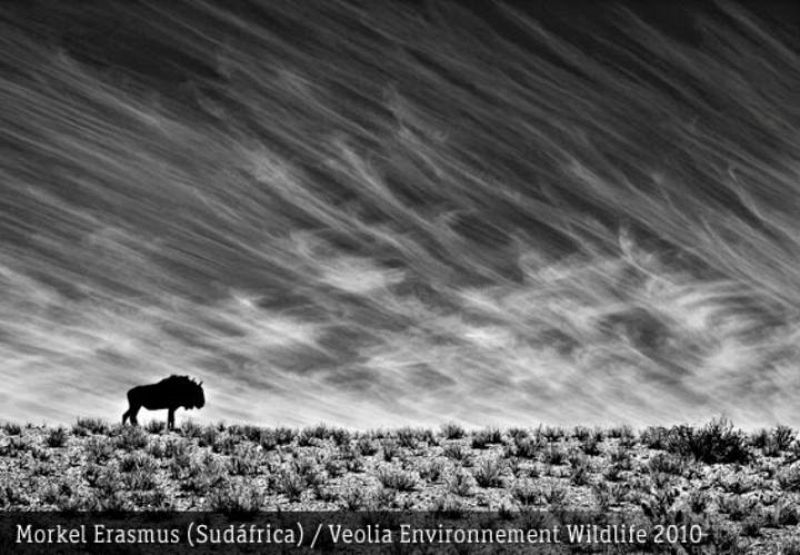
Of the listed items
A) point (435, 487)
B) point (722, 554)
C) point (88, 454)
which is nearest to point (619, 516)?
point (722, 554)

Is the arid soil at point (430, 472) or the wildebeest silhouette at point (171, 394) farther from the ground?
the wildebeest silhouette at point (171, 394)

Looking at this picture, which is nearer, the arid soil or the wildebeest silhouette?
the arid soil

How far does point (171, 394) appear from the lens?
2817cm

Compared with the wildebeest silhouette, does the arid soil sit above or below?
below

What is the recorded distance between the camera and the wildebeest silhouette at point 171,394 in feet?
92.2

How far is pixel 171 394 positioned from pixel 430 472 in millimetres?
10276

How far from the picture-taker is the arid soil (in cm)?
1852

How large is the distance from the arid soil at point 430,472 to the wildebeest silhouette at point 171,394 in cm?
91

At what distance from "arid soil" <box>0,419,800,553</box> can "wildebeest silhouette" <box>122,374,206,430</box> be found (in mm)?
912

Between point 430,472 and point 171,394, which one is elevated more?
point 171,394

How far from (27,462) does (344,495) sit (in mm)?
8465

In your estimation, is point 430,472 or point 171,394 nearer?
point 430,472

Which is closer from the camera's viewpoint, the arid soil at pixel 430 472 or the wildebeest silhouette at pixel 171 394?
the arid soil at pixel 430 472

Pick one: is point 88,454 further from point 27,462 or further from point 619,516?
point 619,516
